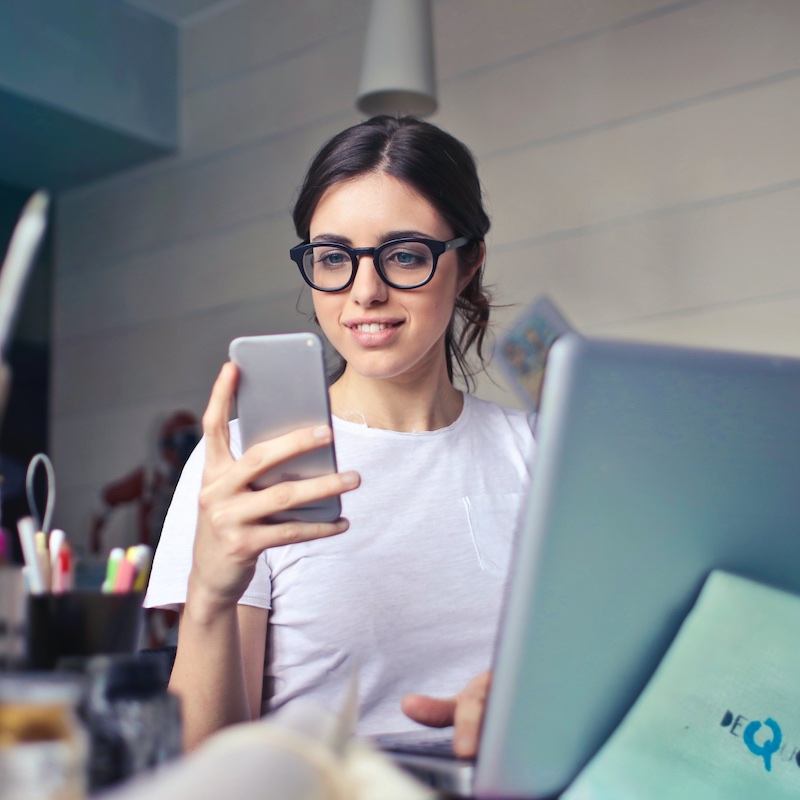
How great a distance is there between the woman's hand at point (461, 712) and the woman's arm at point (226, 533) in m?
0.20

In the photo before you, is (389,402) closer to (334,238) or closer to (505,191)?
(334,238)

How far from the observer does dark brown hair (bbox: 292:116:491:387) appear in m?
1.29

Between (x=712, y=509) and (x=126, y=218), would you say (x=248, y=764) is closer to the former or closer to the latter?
(x=712, y=509)

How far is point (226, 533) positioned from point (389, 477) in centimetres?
53

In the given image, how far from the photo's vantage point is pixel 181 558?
108 centimetres

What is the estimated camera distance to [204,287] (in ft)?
11.3

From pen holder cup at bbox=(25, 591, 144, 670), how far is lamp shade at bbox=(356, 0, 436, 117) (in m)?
2.00

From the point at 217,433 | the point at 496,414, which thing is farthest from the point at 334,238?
the point at 217,433

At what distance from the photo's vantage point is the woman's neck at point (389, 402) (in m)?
1.34

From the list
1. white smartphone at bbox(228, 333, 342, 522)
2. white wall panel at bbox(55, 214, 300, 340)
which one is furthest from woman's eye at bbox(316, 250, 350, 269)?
white wall panel at bbox(55, 214, 300, 340)

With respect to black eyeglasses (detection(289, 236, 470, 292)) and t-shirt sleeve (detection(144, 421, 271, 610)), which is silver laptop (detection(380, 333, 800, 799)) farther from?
black eyeglasses (detection(289, 236, 470, 292))

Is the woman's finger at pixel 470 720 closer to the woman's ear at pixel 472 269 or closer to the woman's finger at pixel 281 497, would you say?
the woman's finger at pixel 281 497

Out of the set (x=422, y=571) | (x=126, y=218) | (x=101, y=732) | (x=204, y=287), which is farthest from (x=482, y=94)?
(x=101, y=732)

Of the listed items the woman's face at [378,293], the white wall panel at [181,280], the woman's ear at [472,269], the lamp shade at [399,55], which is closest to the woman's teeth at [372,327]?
the woman's face at [378,293]
